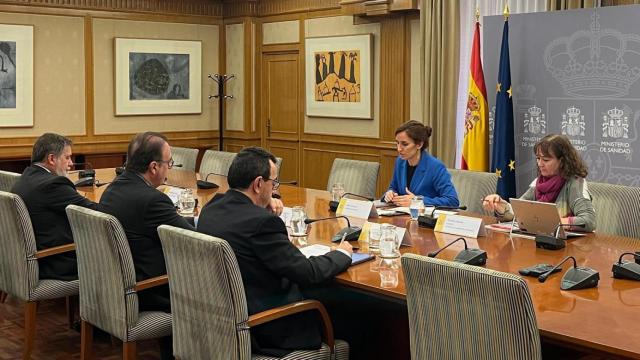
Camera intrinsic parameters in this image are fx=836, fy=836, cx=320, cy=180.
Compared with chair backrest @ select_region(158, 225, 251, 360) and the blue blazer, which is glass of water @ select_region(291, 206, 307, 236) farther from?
the blue blazer

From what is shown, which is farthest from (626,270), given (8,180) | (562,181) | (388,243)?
(8,180)

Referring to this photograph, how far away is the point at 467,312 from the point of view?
8.95 feet

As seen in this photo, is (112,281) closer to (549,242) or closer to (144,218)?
(144,218)

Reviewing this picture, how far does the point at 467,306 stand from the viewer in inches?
107

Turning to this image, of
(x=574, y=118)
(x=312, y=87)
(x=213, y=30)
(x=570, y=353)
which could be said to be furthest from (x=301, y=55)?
(x=570, y=353)

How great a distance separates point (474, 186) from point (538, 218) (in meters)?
1.41

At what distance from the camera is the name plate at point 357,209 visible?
5.02 metres

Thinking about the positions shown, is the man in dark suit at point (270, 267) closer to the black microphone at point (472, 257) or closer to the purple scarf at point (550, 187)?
the black microphone at point (472, 257)

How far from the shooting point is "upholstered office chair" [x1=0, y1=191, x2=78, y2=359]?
4.63 meters

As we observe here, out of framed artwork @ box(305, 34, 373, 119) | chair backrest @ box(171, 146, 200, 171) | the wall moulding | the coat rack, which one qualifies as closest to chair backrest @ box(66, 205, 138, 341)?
chair backrest @ box(171, 146, 200, 171)

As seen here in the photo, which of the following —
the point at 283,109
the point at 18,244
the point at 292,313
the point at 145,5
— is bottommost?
the point at 292,313

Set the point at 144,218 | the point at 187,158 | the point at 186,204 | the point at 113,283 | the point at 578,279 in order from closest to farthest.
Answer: the point at 578,279 → the point at 113,283 → the point at 144,218 → the point at 186,204 → the point at 187,158

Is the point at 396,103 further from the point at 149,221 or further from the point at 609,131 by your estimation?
the point at 149,221

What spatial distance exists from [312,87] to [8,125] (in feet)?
12.0
